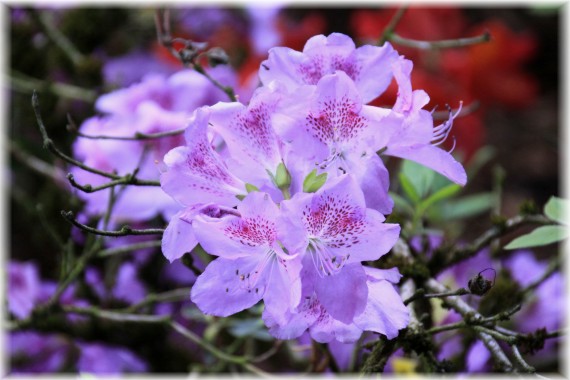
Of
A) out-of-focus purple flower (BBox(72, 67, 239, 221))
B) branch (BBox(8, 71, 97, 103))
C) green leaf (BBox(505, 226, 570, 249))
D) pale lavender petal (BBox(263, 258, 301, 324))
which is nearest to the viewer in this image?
pale lavender petal (BBox(263, 258, 301, 324))

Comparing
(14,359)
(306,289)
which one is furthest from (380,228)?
(14,359)

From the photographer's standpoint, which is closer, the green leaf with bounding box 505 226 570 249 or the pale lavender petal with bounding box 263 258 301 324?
the pale lavender petal with bounding box 263 258 301 324

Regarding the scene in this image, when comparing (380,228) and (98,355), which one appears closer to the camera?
(380,228)

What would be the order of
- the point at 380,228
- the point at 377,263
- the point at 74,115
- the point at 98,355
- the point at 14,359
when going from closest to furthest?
the point at 380,228
the point at 377,263
the point at 98,355
the point at 14,359
the point at 74,115

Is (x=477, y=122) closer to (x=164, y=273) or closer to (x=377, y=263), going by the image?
(x=164, y=273)

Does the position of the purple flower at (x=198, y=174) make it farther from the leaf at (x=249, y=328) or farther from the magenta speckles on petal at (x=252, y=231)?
the leaf at (x=249, y=328)

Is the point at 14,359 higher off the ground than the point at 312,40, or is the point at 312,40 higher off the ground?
the point at 312,40

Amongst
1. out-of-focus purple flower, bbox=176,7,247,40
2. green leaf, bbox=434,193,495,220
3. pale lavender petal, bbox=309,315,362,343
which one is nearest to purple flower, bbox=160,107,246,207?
pale lavender petal, bbox=309,315,362,343

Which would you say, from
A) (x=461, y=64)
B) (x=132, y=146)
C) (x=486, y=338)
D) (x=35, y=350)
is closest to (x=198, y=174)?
(x=486, y=338)

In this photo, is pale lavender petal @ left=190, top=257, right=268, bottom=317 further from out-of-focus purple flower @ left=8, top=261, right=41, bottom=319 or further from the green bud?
out-of-focus purple flower @ left=8, top=261, right=41, bottom=319
